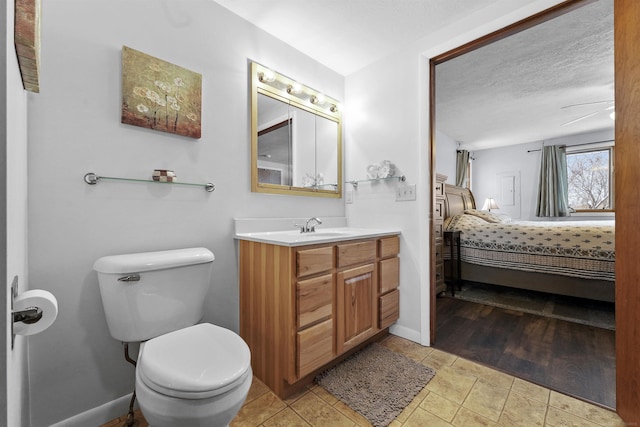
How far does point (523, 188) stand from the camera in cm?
541

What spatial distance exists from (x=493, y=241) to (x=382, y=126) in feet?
6.78

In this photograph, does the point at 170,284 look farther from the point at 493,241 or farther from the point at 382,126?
the point at 493,241

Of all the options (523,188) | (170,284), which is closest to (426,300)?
(170,284)

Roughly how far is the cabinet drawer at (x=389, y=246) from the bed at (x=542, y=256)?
1743 millimetres

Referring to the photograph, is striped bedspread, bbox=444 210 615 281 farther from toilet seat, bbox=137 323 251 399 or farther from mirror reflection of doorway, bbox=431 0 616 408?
toilet seat, bbox=137 323 251 399

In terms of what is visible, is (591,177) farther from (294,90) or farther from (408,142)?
(294,90)

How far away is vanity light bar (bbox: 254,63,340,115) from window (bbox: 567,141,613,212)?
5158mm

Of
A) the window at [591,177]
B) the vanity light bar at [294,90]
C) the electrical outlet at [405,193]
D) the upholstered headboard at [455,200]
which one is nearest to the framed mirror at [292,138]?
the vanity light bar at [294,90]

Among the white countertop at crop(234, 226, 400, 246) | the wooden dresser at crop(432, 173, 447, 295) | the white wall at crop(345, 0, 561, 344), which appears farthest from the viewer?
the wooden dresser at crop(432, 173, 447, 295)

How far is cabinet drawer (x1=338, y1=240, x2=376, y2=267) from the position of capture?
5.40 ft

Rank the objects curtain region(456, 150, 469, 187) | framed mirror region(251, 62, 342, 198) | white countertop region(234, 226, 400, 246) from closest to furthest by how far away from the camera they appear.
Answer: white countertop region(234, 226, 400, 246) → framed mirror region(251, 62, 342, 198) → curtain region(456, 150, 469, 187)

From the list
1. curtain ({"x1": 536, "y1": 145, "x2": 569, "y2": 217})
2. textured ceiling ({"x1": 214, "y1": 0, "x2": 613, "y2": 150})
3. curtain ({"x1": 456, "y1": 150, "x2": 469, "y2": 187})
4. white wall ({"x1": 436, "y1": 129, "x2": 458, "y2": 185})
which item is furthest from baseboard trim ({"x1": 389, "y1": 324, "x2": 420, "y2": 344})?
curtain ({"x1": 536, "y1": 145, "x2": 569, "y2": 217})

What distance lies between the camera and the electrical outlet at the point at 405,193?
6.74ft

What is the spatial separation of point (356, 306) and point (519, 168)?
5482 millimetres
